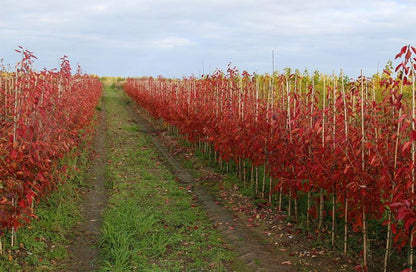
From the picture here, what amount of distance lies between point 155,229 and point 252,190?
247 centimetres

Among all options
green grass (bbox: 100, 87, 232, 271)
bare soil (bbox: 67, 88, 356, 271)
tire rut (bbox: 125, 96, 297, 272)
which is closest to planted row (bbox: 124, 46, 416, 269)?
bare soil (bbox: 67, 88, 356, 271)

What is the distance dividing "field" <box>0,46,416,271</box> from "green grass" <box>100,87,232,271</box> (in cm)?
2

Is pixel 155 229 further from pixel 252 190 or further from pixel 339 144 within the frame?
pixel 339 144

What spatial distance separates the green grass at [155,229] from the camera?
198 inches

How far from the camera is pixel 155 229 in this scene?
6004 millimetres

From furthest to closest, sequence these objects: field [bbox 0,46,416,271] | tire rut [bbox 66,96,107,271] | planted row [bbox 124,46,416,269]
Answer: tire rut [bbox 66,96,107,271] < field [bbox 0,46,416,271] < planted row [bbox 124,46,416,269]

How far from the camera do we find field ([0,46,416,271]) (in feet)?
14.3

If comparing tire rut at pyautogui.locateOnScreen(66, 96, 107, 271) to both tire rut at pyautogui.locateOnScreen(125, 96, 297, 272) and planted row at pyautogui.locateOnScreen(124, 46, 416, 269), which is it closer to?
tire rut at pyautogui.locateOnScreen(125, 96, 297, 272)

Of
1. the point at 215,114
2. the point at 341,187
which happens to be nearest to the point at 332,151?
the point at 341,187

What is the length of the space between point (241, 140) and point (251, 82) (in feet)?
7.27

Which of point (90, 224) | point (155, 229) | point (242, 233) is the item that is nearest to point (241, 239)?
point (242, 233)

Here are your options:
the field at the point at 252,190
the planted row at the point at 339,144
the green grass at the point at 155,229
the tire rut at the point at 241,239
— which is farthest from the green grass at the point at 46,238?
the planted row at the point at 339,144

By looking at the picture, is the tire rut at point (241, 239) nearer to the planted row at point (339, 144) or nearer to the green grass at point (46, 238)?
the planted row at point (339, 144)

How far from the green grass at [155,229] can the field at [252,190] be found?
23 millimetres
